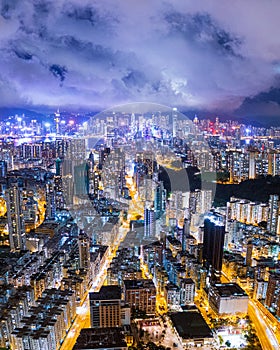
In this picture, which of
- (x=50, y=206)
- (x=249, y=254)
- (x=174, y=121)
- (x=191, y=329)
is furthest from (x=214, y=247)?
(x=50, y=206)

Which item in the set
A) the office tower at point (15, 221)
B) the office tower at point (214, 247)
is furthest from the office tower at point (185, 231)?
the office tower at point (15, 221)

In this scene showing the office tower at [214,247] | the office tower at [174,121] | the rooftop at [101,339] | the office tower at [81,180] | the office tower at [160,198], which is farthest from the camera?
the office tower at [81,180]

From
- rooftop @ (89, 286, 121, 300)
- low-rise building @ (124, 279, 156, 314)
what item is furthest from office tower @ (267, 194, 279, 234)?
rooftop @ (89, 286, 121, 300)

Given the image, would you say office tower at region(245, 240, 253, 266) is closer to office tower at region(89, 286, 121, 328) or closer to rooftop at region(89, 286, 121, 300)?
rooftop at region(89, 286, 121, 300)

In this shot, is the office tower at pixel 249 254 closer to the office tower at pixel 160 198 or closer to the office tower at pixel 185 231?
the office tower at pixel 185 231

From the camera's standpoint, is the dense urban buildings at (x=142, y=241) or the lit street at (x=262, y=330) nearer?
the lit street at (x=262, y=330)

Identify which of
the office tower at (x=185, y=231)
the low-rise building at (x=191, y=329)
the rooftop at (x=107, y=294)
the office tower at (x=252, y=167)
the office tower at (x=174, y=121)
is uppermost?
the office tower at (x=174, y=121)

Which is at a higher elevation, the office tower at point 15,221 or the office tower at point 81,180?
the office tower at point 81,180

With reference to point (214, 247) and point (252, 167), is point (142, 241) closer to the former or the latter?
point (214, 247)
